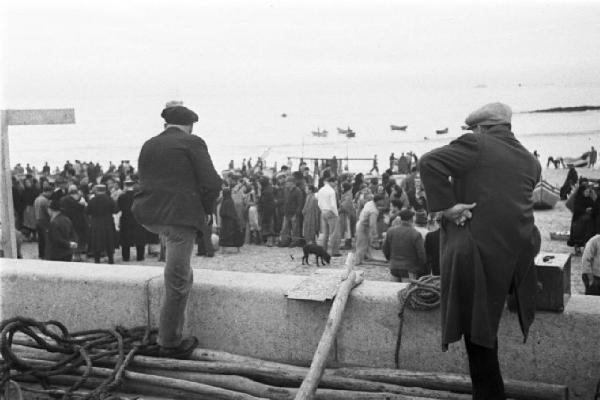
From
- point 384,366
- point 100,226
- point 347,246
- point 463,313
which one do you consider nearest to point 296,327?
point 384,366

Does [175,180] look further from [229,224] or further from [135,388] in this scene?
[229,224]

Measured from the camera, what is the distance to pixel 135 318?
16.1ft

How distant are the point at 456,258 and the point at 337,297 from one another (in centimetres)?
108

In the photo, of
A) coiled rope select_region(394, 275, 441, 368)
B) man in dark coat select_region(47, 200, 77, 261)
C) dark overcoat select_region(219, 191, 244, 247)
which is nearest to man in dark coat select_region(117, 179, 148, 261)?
dark overcoat select_region(219, 191, 244, 247)

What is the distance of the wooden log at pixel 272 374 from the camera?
3.89 m

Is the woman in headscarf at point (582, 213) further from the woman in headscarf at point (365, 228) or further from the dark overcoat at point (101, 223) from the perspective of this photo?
the dark overcoat at point (101, 223)

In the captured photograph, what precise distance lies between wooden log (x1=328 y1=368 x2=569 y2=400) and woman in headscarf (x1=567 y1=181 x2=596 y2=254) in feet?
40.4

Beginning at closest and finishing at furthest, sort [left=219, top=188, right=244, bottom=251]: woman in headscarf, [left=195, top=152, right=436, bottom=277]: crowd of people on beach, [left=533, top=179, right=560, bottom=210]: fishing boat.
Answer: [left=195, top=152, right=436, bottom=277]: crowd of people on beach, [left=219, top=188, right=244, bottom=251]: woman in headscarf, [left=533, top=179, right=560, bottom=210]: fishing boat

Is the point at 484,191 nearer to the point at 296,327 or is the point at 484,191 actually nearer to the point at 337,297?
the point at 337,297

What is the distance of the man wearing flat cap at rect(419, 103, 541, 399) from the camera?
3398 mm

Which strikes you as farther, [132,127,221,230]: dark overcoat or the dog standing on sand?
the dog standing on sand

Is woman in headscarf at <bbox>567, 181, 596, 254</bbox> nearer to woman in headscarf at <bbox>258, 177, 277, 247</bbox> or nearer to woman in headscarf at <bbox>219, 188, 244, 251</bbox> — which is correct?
woman in headscarf at <bbox>258, 177, 277, 247</bbox>

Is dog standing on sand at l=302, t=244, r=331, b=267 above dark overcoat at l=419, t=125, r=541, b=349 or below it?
below

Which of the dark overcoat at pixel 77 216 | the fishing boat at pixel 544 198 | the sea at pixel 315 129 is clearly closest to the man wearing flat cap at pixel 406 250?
the dark overcoat at pixel 77 216
